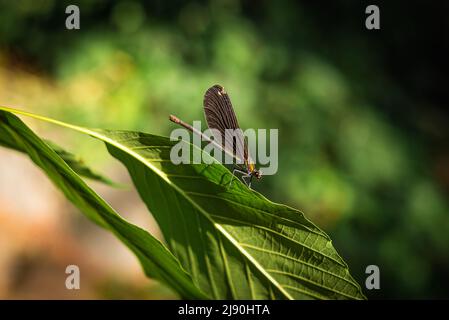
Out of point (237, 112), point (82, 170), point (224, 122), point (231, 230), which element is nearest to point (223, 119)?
point (224, 122)

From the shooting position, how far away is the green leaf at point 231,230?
0.73 m

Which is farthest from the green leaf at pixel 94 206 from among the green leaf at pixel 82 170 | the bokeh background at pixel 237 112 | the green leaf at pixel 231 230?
the bokeh background at pixel 237 112

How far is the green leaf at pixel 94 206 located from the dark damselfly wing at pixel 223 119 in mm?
356

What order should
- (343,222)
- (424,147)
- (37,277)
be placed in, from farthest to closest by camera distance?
(424,147)
(343,222)
(37,277)

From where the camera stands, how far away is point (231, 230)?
0.75 m

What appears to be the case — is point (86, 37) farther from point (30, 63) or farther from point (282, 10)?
point (282, 10)

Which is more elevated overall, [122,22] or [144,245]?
[122,22]

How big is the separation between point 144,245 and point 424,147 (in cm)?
353

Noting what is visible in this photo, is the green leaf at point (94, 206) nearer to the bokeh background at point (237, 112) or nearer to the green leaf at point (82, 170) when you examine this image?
the green leaf at point (82, 170)

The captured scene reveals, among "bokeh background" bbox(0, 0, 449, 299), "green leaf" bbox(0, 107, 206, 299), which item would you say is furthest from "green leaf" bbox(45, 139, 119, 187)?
"bokeh background" bbox(0, 0, 449, 299)

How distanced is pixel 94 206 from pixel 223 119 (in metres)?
0.43

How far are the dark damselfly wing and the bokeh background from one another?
2.26 metres

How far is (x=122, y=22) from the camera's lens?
11.4ft

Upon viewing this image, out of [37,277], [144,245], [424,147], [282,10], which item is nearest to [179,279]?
[144,245]
